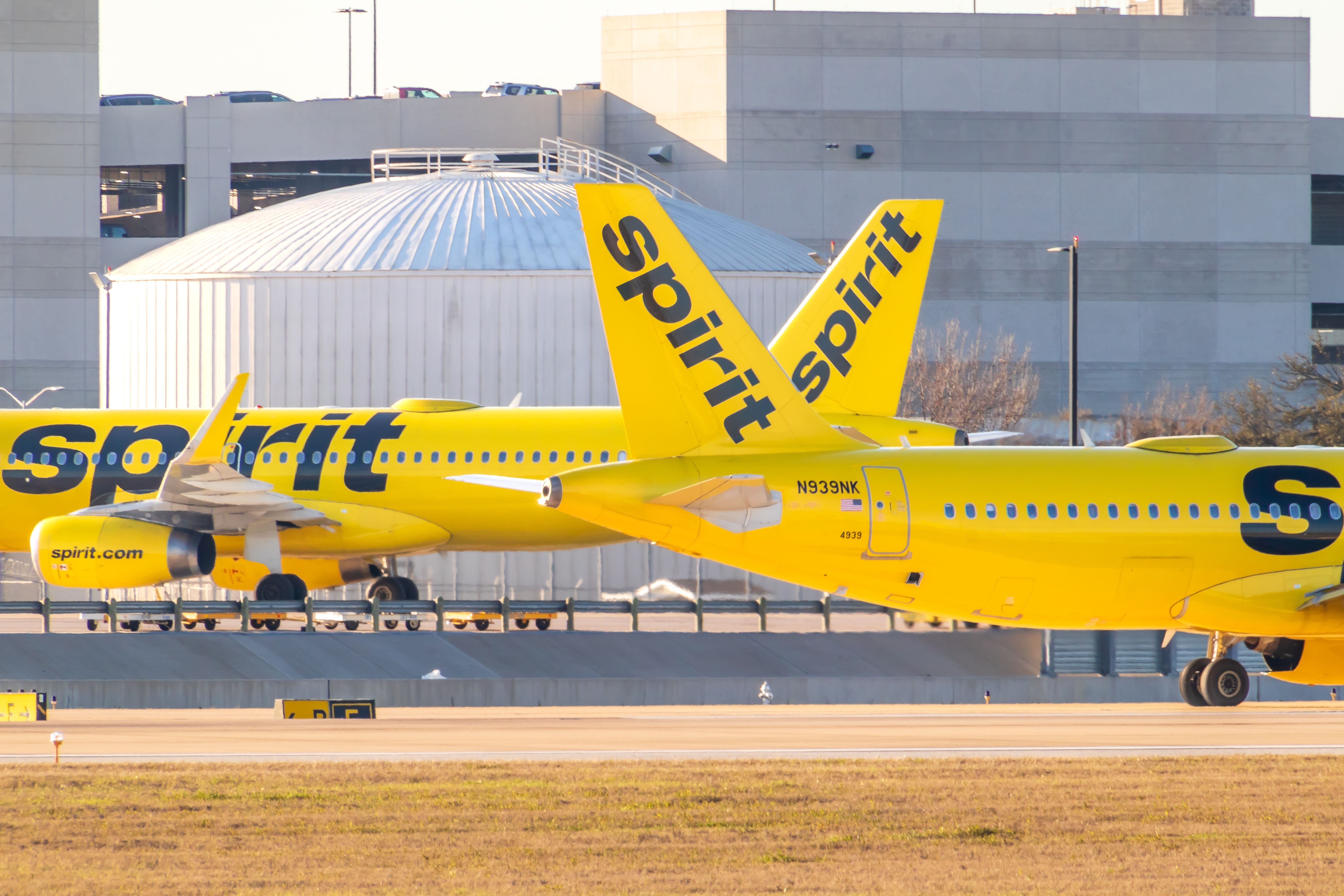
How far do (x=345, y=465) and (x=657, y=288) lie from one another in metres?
19.6

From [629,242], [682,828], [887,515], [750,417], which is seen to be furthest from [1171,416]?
[682,828]

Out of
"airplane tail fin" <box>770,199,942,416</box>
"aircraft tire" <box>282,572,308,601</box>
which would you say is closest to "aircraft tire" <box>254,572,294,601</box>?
"aircraft tire" <box>282,572,308,601</box>

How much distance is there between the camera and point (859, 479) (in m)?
A: 29.2

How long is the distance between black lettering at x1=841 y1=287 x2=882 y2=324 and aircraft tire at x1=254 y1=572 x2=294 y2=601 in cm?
1458

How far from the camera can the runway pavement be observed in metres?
25.9

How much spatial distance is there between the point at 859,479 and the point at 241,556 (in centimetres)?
2133

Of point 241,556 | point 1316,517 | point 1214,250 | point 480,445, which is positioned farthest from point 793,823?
point 1214,250

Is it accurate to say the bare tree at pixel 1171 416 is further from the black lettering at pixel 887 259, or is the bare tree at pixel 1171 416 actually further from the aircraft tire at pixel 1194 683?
the aircraft tire at pixel 1194 683

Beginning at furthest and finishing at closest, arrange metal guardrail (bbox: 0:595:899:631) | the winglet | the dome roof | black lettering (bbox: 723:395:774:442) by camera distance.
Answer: the dome roof → metal guardrail (bbox: 0:595:899:631) → the winglet → black lettering (bbox: 723:395:774:442)

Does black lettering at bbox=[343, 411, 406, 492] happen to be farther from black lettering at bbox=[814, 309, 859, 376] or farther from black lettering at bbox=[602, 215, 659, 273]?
black lettering at bbox=[602, 215, 659, 273]

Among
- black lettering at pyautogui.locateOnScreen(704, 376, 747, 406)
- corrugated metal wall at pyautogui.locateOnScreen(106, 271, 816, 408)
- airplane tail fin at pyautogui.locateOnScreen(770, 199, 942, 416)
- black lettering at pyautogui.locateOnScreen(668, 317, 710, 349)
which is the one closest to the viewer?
black lettering at pyautogui.locateOnScreen(668, 317, 710, 349)

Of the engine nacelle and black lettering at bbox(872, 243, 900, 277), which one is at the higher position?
black lettering at bbox(872, 243, 900, 277)

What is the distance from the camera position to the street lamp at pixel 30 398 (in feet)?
277

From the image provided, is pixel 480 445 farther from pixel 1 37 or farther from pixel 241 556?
pixel 1 37
